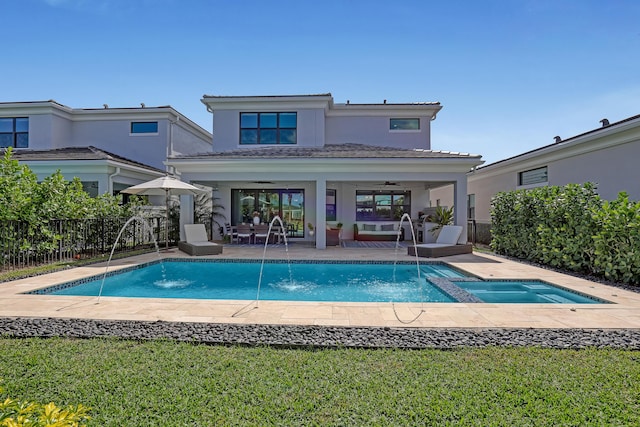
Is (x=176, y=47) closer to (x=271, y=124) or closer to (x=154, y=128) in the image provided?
(x=271, y=124)

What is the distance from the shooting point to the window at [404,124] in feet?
59.0

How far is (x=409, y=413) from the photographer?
2.83 metres

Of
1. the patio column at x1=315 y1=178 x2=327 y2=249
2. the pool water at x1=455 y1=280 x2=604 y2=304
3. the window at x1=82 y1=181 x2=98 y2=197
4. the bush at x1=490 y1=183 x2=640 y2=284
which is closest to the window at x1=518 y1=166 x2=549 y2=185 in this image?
the bush at x1=490 y1=183 x2=640 y2=284

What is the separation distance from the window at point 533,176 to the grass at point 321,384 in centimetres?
1306

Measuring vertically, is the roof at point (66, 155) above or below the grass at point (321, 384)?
above

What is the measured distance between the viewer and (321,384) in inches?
130

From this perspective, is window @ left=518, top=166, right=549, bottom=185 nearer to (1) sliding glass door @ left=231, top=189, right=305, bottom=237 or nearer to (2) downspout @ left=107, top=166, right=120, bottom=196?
(1) sliding glass door @ left=231, top=189, right=305, bottom=237

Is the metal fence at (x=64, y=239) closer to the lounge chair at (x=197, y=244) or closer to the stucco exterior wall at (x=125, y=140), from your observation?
the lounge chair at (x=197, y=244)

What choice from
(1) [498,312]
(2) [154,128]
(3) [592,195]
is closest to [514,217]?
(3) [592,195]

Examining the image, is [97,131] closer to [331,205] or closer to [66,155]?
[66,155]

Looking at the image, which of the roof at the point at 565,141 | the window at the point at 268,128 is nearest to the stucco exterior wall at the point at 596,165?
the roof at the point at 565,141

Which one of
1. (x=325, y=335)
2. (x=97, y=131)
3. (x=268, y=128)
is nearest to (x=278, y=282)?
(x=325, y=335)

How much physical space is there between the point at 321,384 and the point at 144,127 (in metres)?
19.5

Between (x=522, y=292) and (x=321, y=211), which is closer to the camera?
(x=522, y=292)
